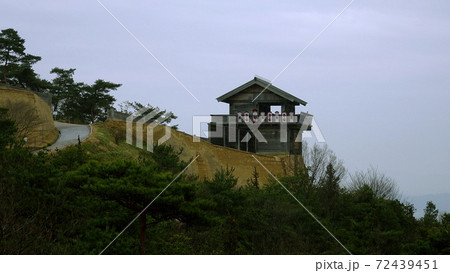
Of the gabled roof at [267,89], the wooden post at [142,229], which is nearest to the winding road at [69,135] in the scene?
Answer: the gabled roof at [267,89]

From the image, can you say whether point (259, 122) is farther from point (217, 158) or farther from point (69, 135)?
point (69, 135)

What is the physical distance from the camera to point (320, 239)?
3052 cm

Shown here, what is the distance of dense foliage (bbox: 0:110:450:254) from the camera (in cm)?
2284

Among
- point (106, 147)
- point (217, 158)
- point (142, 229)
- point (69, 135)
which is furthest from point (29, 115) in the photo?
point (142, 229)

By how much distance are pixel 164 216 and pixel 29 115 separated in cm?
2619

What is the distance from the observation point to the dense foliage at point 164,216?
2284cm

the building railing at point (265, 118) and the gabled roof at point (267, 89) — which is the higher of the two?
the gabled roof at point (267, 89)

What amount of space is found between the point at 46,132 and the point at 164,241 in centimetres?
2512

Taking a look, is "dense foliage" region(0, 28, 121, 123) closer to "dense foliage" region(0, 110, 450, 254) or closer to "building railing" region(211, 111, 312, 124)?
"building railing" region(211, 111, 312, 124)

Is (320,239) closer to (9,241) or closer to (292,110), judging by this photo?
(9,241)

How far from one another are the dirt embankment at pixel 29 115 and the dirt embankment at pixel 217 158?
4.85 m

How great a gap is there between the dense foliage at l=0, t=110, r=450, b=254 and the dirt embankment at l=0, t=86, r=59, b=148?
40.7 ft

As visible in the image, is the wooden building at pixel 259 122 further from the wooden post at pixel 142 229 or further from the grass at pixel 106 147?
the wooden post at pixel 142 229
